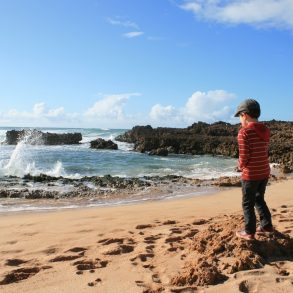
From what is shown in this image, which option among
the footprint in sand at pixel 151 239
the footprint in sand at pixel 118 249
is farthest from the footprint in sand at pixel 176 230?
the footprint in sand at pixel 118 249

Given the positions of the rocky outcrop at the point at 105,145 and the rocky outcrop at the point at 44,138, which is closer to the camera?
the rocky outcrop at the point at 105,145

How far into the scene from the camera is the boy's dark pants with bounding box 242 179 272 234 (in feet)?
14.9

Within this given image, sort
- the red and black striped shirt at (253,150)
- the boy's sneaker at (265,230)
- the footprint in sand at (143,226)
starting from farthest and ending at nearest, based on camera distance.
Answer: the footprint in sand at (143,226) < the boy's sneaker at (265,230) < the red and black striped shirt at (253,150)

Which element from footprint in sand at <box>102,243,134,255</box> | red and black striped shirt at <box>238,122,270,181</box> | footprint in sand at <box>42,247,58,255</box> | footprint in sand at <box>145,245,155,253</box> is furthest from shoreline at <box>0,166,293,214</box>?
red and black striped shirt at <box>238,122,270,181</box>

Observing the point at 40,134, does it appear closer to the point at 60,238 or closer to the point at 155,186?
the point at 155,186

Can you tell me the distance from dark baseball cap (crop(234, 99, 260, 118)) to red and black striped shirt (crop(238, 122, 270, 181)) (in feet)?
0.40

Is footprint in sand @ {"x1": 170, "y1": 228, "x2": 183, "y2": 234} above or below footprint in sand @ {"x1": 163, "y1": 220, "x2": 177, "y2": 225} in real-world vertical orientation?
above

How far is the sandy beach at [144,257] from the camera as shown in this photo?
376cm

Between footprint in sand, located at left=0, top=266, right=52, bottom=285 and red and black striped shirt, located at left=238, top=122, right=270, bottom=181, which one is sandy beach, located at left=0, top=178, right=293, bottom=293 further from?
red and black striped shirt, located at left=238, top=122, right=270, bottom=181

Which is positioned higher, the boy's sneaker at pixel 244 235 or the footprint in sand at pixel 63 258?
the boy's sneaker at pixel 244 235

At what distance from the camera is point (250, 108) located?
4684 mm

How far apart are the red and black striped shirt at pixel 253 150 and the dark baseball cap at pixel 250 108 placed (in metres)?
0.12

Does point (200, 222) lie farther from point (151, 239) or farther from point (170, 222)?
point (151, 239)

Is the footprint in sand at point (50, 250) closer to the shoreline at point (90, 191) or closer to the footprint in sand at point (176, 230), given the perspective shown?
the footprint in sand at point (176, 230)
